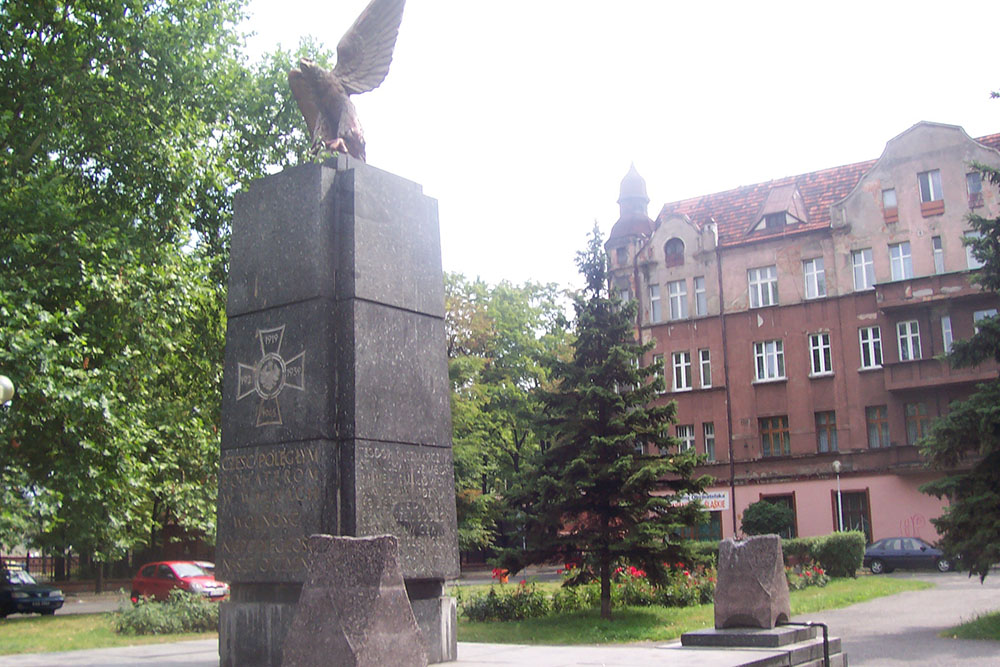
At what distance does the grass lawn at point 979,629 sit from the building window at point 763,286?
2599cm

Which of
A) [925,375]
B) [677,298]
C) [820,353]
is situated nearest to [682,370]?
[677,298]

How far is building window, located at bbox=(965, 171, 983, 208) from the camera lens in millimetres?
36688

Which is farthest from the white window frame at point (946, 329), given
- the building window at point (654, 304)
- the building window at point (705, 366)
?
the building window at point (654, 304)

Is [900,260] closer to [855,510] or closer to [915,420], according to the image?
[915,420]

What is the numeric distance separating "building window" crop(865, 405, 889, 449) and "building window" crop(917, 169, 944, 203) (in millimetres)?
8045

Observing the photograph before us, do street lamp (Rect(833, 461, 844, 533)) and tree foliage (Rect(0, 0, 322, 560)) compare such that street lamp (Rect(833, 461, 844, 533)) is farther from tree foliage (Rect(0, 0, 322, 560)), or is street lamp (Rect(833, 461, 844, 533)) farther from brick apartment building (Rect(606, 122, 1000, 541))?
tree foliage (Rect(0, 0, 322, 560))

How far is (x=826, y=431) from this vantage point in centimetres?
3934

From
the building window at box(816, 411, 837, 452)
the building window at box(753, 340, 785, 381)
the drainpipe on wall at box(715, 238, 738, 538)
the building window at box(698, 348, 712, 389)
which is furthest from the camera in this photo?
the building window at box(698, 348, 712, 389)

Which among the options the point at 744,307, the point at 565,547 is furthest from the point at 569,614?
the point at 744,307

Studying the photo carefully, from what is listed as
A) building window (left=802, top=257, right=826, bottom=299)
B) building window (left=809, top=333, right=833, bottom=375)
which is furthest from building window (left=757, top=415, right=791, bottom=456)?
building window (left=802, top=257, right=826, bottom=299)

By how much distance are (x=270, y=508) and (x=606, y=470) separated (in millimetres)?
11404

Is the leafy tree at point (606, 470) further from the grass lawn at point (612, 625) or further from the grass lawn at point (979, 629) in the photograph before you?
the grass lawn at point (979, 629)

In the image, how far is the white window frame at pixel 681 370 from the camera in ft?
141

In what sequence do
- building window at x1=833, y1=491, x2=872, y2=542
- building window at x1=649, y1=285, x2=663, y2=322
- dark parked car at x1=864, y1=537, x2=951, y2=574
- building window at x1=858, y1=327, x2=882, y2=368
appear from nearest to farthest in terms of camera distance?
dark parked car at x1=864, y1=537, x2=951, y2=574 → building window at x1=833, y1=491, x2=872, y2=542 → building window at x1=858, y1=327, x2=882, y2=368 → building window at x1=649, y1=285, x2=663, y2=322
